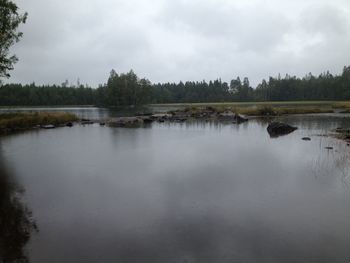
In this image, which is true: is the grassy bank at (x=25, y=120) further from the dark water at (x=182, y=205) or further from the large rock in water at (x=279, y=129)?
the large rock in water at (x=279, y=129)

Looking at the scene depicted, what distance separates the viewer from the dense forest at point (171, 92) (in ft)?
415

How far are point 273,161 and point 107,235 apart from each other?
12424 millimetres

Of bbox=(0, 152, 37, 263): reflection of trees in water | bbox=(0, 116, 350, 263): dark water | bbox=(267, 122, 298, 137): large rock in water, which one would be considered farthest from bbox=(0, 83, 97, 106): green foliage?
bbox=(0, 152, 37, 263): reflection of trees in water

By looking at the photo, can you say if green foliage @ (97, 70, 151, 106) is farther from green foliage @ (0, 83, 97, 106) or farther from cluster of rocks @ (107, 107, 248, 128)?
cluster of rocks @ (107, 107, 248, 128)

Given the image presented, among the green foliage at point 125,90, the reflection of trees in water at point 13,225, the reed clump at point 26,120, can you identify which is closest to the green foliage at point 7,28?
the reed clump at point 26,120

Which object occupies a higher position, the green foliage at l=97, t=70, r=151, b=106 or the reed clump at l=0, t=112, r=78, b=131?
the green foliage at l=97, t=70, r=151, b=106

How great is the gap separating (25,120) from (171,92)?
138824 mm

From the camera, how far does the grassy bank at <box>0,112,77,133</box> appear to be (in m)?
36.8

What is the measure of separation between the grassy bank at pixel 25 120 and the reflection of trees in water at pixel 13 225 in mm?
26010

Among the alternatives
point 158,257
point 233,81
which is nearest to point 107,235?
point 158,257

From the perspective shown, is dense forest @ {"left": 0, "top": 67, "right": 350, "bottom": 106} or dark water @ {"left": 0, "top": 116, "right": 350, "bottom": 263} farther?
dense forest @ {"left": 0, "top": 67, "right": 350, "bottom": 106}

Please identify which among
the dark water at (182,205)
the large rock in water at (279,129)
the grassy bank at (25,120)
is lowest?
the dark water at (182,205)

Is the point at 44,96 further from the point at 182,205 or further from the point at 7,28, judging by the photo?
the point at 182,205

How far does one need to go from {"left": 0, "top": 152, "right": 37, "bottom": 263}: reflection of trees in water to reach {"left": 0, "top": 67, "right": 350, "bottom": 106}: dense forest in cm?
11388
